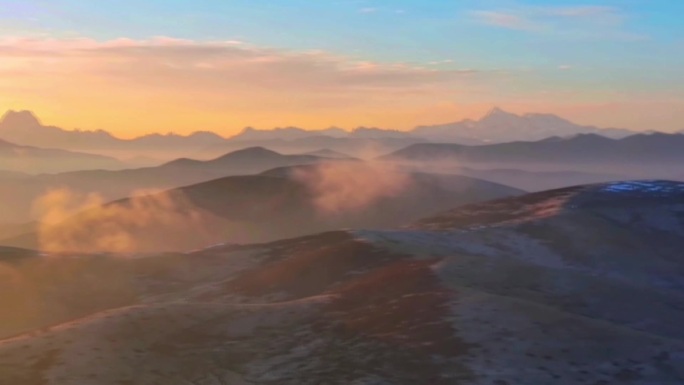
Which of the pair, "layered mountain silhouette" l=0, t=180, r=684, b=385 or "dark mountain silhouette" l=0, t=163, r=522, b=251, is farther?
"dark mountain silhouette" l=0, t=163, r=522, b=251

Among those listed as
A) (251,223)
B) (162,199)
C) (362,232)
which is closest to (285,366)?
(362,232)

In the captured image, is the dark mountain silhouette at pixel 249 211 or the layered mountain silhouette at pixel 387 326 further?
the dark mountain silhouette at pixel 249 211

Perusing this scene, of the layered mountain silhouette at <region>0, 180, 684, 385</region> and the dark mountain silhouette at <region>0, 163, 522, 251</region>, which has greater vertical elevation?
the layered mountain silhouette at <region>0, 180, 684, 385</region>

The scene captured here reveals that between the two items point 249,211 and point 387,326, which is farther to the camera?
point 249,211

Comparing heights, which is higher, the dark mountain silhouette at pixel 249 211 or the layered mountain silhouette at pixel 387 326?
the layered mountain silhouette at pixel 387 326
